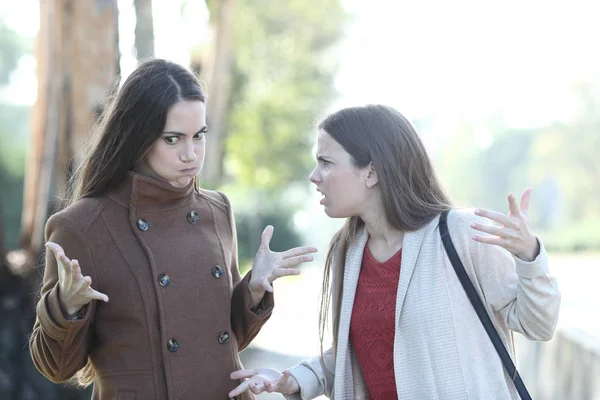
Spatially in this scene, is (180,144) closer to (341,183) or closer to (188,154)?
(188,154)

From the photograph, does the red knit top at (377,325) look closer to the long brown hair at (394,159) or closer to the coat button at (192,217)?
the long brown hair at (394,159)

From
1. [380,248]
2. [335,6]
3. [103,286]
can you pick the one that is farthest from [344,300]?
[335,6]

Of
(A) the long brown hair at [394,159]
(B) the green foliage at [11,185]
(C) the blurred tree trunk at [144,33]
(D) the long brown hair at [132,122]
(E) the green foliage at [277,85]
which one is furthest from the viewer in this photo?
(E) the green foliage at [277,85]

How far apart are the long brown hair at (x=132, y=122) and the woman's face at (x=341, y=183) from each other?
60cm

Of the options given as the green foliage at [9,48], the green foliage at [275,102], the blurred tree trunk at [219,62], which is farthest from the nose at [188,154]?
the green foliage at [9,48]

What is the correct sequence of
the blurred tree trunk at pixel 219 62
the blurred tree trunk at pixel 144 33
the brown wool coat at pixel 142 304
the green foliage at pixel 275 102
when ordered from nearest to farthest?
1. the brown wool coat at pixel 142 304
2. the blurred tree trunk at pixel 144 33
3. the blurred tree trunk at pixel 219 62
4. the green foliage at pixel 275 102

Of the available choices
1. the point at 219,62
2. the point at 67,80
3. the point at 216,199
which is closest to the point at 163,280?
the point at 216,199

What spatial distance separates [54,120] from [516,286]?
492 centimetres

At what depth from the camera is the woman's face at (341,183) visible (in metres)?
3.66

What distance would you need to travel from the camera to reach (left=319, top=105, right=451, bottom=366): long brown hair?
3.60 meters

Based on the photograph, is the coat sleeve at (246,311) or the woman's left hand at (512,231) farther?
the coat sleeve at (246,311)

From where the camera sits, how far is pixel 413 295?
3434 mm

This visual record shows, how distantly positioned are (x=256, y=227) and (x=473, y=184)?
45.3 ft

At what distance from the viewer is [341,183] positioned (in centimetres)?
365
